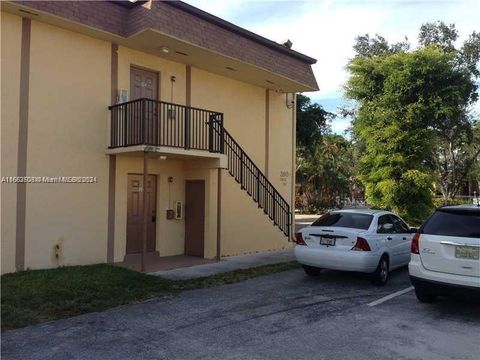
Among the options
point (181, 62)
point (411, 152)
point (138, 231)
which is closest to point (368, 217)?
point (138, 231)

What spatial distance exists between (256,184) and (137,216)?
430 centimetres

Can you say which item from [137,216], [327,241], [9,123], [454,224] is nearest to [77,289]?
[9,123]

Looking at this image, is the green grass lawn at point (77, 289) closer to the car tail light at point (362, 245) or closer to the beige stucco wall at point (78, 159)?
Result: the beige stucco wall at point (78, 159)

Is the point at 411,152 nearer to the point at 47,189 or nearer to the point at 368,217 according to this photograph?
the point at 368,217

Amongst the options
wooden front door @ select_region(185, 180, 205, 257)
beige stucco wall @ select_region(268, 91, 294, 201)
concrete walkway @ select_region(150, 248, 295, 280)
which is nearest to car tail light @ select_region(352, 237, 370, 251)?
concrete walkway @ select_region(150, 248, 295, 280)

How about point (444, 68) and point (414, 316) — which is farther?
point (444, 68)

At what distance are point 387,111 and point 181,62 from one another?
11.4 meters

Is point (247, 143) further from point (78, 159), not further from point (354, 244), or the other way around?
point (354, 244)

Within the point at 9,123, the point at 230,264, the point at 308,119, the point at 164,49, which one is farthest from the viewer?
the point at 308,119

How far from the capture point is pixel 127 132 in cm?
1085

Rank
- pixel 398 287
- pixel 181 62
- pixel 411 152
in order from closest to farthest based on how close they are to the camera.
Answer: pixel 398 287 → pixel 181 62 → pixel 411 152

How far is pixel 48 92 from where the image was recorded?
395 inches

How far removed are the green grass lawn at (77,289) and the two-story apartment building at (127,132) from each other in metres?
1.05

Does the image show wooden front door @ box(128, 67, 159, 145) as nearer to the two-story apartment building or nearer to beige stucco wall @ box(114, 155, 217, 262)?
the two-story apartment building
